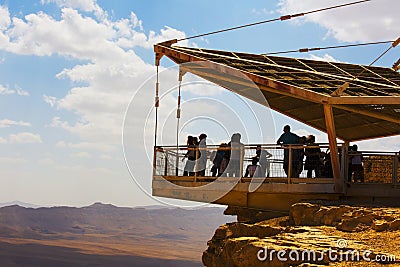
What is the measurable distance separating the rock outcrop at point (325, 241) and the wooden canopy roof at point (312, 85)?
15.8ft

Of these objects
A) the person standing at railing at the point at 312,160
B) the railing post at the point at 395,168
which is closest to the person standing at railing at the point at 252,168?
the person standing at railing at the point at 312,160

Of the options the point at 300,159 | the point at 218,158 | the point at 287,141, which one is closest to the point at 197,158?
the point at 218,158

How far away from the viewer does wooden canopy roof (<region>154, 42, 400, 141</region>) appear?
20.8m

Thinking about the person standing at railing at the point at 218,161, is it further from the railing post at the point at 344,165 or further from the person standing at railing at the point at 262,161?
the railing post at the point at 344,165

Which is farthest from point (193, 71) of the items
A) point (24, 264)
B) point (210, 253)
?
point (24, 264)

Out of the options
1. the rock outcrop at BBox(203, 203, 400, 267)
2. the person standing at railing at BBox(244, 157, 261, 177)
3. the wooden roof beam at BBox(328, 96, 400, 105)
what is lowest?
the rock outcrop at BBox(203, 203, 400, 267)

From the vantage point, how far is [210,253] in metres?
21.2

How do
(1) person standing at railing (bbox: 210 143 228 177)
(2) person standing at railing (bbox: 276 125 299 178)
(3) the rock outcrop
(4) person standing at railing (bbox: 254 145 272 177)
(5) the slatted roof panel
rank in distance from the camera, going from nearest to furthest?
(3) the rock outcrop < (2) person standing at railing (bbox: 276 125 299 178) < (4) person standing at railing (bbox: 254 145 272 177) < (1) person standing at railing (bbox: 210 143 228 177) < (5) the slatted roof panel

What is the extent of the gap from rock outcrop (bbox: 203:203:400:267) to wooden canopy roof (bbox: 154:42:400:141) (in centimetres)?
483

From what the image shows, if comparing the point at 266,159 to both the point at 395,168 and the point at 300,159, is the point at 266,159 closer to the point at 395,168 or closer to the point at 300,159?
the point at 300,159

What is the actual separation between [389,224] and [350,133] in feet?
54.0

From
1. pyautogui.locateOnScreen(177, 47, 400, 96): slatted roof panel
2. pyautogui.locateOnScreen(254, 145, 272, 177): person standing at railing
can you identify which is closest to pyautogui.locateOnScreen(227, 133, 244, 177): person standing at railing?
pyautogui.locateOnScreen(254, 145, 272, 177): person standing at railing

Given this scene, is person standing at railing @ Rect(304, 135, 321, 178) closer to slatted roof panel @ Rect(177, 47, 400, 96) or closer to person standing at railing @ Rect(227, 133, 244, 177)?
slatted roof panel @ Rect(177, 47, 400, 96)

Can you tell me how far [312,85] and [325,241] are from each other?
9.82m
